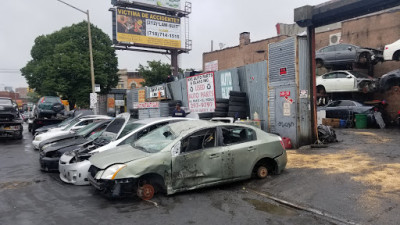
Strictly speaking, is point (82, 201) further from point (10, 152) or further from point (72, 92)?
point (72, 92)

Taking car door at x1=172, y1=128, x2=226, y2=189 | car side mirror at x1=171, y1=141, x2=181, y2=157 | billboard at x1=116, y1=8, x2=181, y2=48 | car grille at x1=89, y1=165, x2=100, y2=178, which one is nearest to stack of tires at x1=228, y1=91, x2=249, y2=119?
car door at x1=172, y1=128, x2=226, y2=189

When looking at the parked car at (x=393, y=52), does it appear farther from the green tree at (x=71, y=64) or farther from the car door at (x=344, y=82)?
the green tree at (x=71, y=64)

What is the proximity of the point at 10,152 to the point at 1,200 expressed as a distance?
7.55 m

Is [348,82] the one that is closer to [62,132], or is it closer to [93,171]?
[62,132]

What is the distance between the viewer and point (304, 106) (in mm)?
9992

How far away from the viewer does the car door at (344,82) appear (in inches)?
626

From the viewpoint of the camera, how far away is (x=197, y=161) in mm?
5652

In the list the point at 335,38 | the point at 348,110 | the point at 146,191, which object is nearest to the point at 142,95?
the point at 348,110

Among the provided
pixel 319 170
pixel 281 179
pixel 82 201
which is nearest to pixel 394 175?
pixel 319 170

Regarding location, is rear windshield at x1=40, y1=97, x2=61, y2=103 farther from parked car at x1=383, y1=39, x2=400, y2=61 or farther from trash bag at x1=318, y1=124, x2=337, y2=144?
parked car at x1=383, y1=39, x2=400, y2=61

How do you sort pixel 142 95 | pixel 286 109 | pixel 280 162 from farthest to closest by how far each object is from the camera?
pixel 142 95, pixel 286 109, pixel 280 162

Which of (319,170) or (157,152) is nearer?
(157,152)

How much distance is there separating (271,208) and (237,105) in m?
6.94

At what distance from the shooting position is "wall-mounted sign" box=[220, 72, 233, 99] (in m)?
13.0
